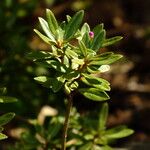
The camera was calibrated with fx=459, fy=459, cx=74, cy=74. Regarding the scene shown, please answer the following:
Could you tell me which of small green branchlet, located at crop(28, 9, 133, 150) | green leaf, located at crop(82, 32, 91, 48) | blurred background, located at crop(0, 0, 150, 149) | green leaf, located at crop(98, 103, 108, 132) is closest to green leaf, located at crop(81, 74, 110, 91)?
small green branchlet, located at crop(28, 9, 133, 150)

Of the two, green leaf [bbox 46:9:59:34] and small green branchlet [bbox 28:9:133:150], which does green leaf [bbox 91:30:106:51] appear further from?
green leaf [bbox 46:9:59:34]

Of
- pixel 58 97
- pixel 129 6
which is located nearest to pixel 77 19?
pixel 58 97

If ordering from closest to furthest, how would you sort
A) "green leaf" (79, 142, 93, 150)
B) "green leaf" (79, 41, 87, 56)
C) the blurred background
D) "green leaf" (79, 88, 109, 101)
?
"green leaf" (79, 41, 87, 56)
"green leaf" (79, 88, 109, 101)
"green leaf" (79, 142, 93, 150)
the blurred background

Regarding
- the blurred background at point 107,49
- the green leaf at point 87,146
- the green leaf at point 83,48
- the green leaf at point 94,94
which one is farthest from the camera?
the blurred background at point 107,49

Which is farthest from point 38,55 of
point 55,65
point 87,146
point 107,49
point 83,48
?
point 107,49

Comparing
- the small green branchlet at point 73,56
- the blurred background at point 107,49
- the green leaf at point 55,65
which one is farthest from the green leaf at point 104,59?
the blurred background at point 107,49

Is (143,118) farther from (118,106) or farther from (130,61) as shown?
(130,61)

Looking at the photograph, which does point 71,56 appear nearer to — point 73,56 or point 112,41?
point 73,56

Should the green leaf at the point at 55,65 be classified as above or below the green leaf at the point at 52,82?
above

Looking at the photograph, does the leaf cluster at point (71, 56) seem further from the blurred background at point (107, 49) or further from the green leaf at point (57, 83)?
the blurred background at point (107, 49)
